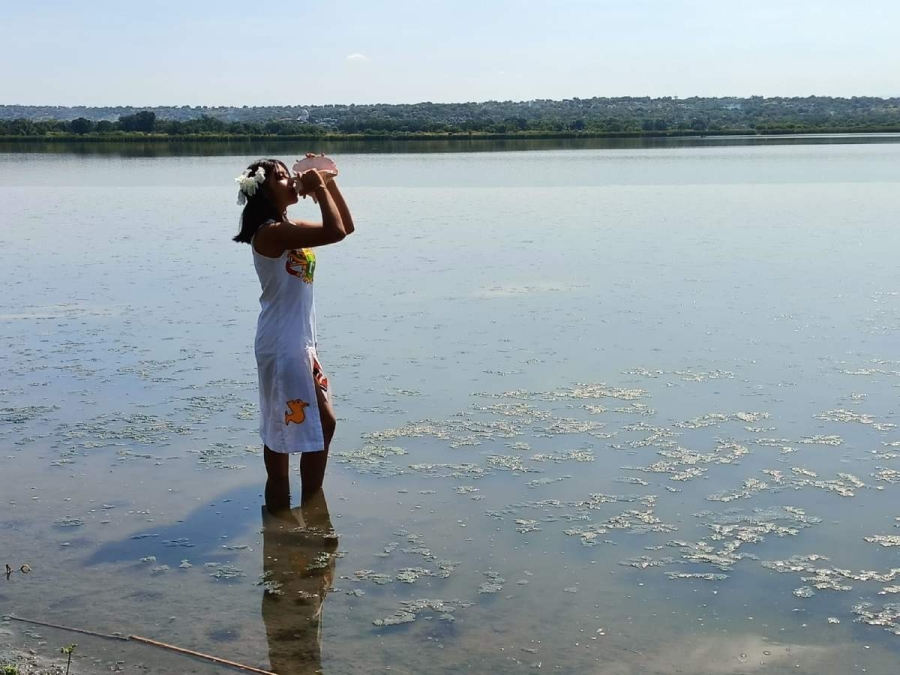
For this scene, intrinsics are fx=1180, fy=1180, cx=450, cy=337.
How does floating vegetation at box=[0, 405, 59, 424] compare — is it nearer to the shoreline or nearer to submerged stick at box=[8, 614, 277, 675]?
submerged stick at box=[8, 614, 277, 675]

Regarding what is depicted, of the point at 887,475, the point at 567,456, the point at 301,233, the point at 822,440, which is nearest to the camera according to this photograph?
the point at 301,233

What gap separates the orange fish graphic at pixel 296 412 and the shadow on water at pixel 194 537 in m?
0.59

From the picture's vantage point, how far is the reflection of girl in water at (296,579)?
4609 mm

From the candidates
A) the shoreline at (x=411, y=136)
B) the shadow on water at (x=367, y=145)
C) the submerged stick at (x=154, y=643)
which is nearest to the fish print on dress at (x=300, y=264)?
the submerged stick at (x=154, y=643)

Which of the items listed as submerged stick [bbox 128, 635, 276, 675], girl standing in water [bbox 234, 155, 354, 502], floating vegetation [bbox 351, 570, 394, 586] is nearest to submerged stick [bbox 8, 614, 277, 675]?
submerged stick [bbox 128, 635, 276, 675]

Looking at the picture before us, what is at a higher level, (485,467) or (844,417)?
(844,417)

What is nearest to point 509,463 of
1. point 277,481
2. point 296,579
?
point 277,481

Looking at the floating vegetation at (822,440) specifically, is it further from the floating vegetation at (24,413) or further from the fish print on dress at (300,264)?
the floating vegetation at (24,413)

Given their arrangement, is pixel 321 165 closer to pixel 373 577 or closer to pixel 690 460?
pixel 373 577

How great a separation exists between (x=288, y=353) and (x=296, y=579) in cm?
115

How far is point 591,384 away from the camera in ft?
28.4

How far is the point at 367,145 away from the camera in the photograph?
71.5 meters

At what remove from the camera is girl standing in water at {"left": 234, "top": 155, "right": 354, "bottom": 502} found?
5723mm

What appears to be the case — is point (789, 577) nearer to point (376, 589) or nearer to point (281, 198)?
point (376, 589)
